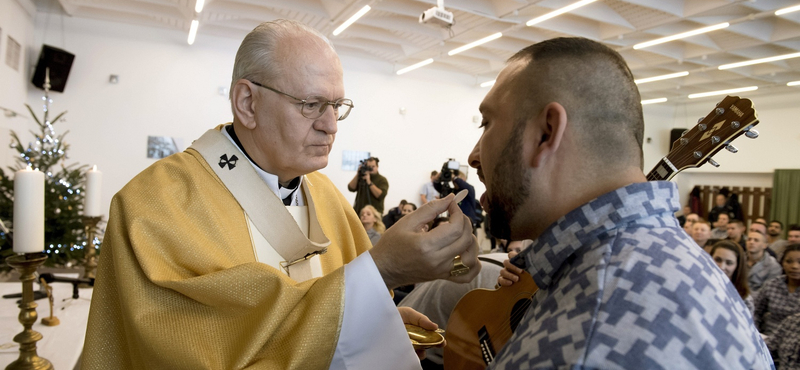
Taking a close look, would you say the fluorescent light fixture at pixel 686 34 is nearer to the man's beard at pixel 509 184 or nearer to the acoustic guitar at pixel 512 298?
the acoustic guitar at pixel 512 298

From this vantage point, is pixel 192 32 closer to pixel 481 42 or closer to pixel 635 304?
pixel 481 42

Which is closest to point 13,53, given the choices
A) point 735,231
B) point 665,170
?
point 665,170

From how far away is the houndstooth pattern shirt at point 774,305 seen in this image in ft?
13.3

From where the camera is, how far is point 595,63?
98 centimetres

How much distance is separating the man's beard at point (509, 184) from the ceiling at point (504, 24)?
6.64 m

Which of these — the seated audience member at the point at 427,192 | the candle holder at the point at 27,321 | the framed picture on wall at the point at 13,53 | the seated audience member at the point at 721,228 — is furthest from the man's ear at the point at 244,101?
the seated audience member at the point at 427,192

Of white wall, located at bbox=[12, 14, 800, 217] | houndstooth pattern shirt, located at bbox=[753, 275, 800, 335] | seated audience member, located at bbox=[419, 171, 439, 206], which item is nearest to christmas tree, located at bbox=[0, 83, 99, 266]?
white wall, located at bbox=[12, 14, 800, 217]

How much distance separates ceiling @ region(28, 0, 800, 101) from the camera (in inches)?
295

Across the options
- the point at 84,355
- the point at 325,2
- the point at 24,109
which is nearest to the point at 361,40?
the point at 325,2

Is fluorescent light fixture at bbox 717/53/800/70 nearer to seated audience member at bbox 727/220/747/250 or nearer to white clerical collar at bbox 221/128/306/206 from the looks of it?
seated audience member at bbox 727/220/747/250

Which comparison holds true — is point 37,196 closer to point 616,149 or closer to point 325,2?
A: point 616,149

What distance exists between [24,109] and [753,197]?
54.1 feet

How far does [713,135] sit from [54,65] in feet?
29.9

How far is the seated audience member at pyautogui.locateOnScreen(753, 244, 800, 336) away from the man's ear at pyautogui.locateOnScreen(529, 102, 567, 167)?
4.22 m
